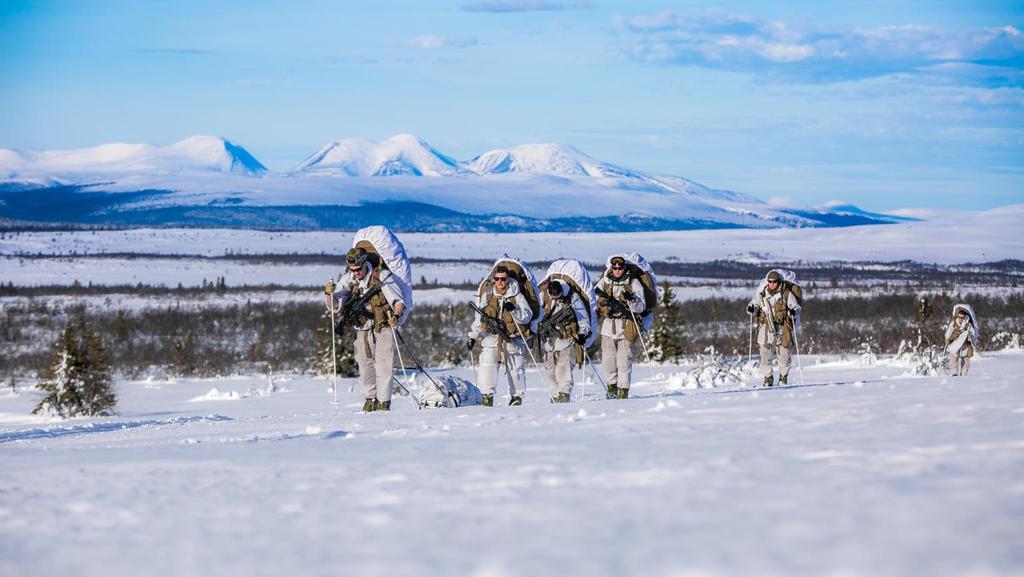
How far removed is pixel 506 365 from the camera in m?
15.8

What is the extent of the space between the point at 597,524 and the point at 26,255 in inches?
→ 4771

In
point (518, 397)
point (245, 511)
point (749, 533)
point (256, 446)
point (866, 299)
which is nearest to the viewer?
point (749, 533)

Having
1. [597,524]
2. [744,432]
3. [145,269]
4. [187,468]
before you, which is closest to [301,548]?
[597,524]

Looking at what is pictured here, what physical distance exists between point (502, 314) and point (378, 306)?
5.05 feet

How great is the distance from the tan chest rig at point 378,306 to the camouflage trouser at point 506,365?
130 cm

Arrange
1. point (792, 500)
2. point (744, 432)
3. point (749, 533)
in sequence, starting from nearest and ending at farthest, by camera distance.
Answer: point (749, 533) → point (792, 500) → point (744, 432)

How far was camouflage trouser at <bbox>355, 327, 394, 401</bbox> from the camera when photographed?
15289 mm

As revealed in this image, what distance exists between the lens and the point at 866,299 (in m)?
70.7

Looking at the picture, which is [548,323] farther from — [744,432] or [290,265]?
[290,265]

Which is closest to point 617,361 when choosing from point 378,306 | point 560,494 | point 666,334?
point 378,306

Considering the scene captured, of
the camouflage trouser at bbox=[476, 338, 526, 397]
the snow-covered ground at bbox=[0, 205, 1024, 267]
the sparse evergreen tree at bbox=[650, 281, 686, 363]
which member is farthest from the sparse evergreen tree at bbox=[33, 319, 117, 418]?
the snow-covered ground at bbox=[0, 205, 1024, 267]

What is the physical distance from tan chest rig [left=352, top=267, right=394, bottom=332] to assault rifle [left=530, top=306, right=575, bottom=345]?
211cm

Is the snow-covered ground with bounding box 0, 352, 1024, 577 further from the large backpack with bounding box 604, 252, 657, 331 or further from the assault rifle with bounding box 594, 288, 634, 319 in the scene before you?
the large backpack with bounding box 604, 252, 657, 331

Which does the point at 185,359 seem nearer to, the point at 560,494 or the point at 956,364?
the point at 956,364
